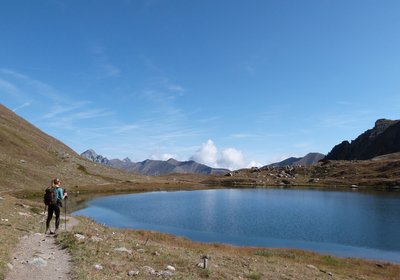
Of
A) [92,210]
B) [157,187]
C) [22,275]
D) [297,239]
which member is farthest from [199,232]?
[157,187]

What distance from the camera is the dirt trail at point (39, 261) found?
63.5 ft

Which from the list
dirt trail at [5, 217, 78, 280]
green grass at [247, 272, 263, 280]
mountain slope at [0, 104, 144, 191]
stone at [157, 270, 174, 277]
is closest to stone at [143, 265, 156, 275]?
stone at [157, 270, 174, 277]

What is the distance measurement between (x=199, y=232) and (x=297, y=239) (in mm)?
17928

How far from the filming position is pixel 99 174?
19412 centimetres

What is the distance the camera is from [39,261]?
70.7ft

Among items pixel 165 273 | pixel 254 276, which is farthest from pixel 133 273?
pixel 254 276

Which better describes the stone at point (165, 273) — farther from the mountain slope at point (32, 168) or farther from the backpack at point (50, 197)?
the mountain slope at point (32, 168)

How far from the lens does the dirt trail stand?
19.4 meters

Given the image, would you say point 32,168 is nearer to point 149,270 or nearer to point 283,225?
point 283,225

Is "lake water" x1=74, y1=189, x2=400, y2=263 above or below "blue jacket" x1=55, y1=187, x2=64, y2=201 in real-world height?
below

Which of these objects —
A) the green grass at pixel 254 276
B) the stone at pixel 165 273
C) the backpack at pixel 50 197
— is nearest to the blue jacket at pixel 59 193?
the backpack at pixel 50 197

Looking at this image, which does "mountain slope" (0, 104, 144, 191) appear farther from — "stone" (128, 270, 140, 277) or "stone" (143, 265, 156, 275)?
"stone" (128, 270, 140, 277)

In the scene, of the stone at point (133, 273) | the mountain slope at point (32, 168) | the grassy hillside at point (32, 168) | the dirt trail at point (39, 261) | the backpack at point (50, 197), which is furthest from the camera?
the mountain slope at point (32, 168)

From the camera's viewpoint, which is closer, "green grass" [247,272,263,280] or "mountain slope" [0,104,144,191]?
"green grass" [247,272,263,280]
